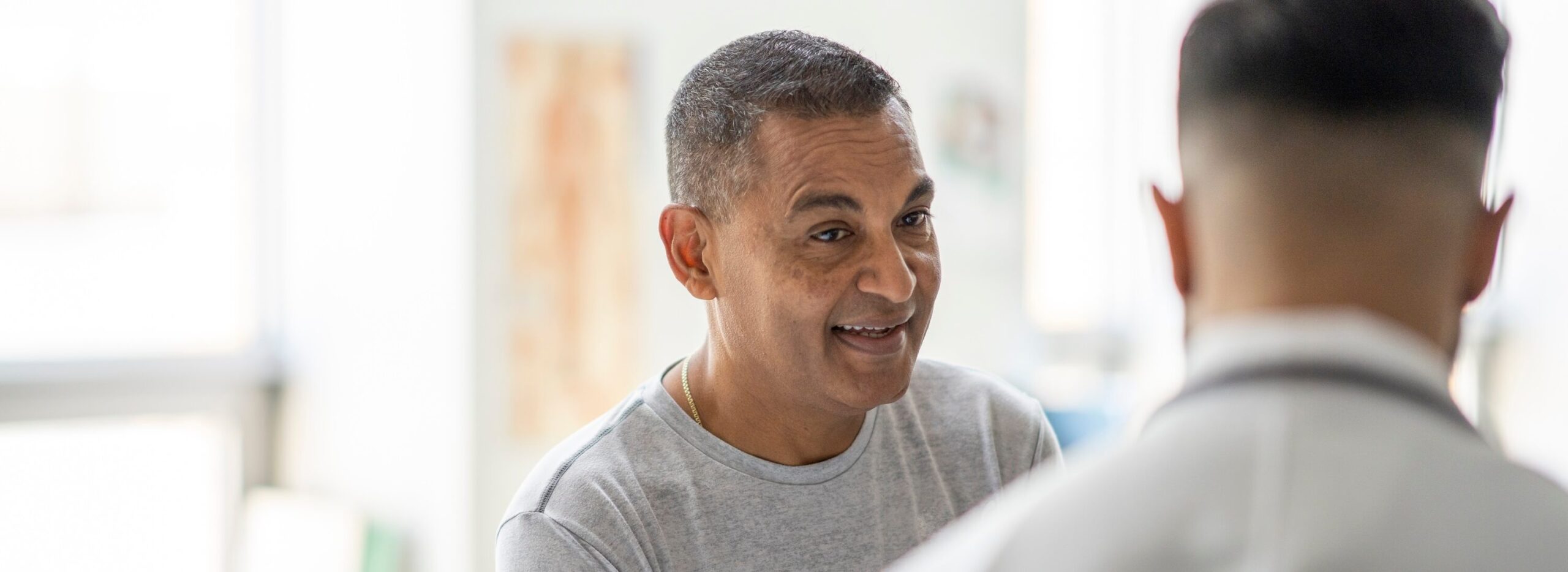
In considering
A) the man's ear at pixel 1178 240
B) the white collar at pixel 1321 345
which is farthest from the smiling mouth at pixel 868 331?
the white collar at pixel 1321 345

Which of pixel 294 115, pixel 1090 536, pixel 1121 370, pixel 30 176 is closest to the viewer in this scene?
pixel 1090 536

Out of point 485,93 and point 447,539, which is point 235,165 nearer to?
point 485,93

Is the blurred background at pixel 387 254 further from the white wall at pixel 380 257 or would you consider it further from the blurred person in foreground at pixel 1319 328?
the blurred person in foreground at pixel 1319 328

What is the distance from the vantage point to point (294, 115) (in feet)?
13.6

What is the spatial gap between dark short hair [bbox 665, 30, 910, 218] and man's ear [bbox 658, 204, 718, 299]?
17 millimetres

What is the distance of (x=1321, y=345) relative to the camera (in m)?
0.68

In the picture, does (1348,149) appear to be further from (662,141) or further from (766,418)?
(662,141)

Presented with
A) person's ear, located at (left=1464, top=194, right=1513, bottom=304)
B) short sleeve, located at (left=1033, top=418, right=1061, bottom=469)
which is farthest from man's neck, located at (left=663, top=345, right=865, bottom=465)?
person's ear, located at (left=1464, top=194, right=1513, bottom=304)

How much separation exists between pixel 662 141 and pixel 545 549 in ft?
8.43

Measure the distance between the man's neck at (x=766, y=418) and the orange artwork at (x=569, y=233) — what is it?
84.1 inches

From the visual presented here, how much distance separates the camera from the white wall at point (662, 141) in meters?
3.62

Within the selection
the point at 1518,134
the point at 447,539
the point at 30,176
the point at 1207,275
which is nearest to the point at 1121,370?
the point at 1518,134

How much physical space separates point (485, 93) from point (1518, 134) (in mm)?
2815

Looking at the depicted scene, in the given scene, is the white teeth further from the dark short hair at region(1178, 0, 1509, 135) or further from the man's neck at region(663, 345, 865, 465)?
the dark short hair at region(1178, 0, 1509, 135)
